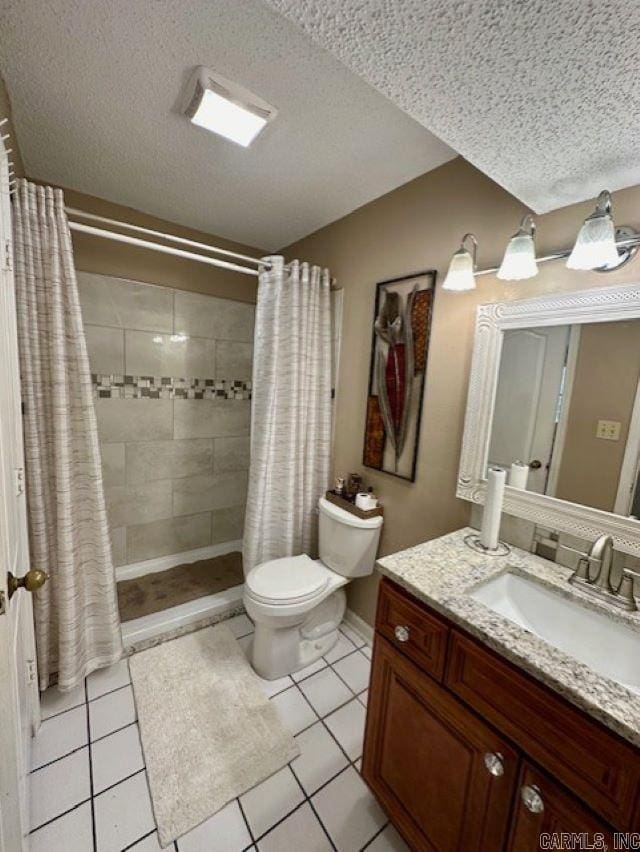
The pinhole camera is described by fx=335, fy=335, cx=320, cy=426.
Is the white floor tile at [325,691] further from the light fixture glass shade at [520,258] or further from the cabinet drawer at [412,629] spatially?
the light fixture glass shade at [520,258]

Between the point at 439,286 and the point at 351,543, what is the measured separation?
1.30 m

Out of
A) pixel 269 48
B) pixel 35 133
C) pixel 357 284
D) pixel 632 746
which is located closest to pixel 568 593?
pixel 632 746

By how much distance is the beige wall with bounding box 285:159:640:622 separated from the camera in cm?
117

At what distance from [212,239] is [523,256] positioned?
2002 millimetres

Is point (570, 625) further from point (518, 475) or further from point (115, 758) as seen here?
point (115, 758)

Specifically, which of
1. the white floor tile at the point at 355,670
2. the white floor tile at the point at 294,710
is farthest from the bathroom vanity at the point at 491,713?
the white floor tile at the point at 355,670

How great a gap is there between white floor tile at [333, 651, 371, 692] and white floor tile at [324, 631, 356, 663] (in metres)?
0.03

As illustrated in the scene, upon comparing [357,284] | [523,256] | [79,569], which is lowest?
[79,569]

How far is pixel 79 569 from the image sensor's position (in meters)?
1.47

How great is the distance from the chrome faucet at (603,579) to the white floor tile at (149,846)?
1464mm

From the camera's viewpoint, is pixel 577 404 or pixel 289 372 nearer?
pixel 577 404

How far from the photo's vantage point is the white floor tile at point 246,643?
1734 mm

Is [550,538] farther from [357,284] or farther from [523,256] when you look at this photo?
[357,284]

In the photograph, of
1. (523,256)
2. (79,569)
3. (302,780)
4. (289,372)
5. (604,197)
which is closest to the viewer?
(604,197)
